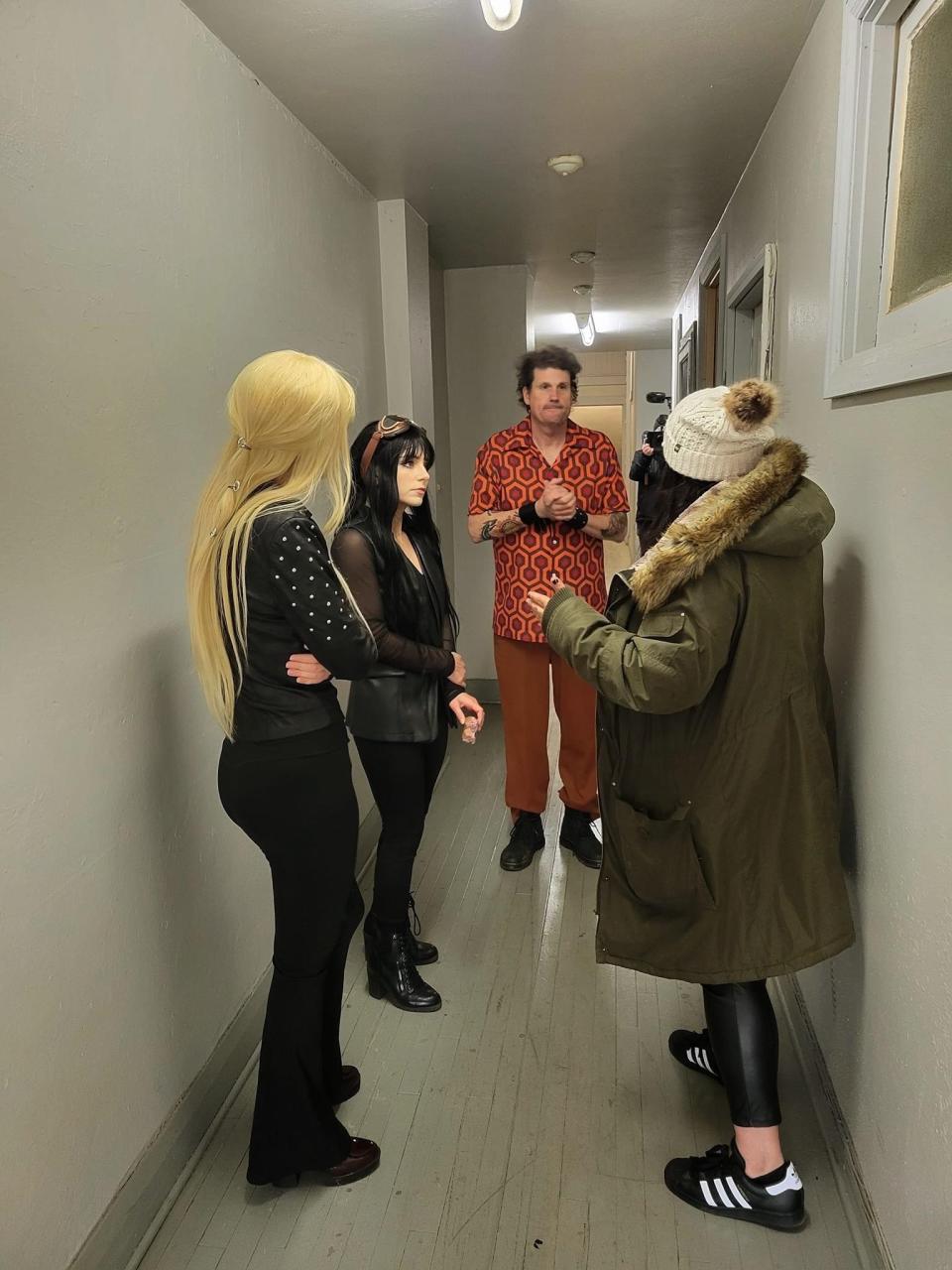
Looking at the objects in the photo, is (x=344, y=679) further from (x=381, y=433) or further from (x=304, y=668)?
(x=381, y=433)

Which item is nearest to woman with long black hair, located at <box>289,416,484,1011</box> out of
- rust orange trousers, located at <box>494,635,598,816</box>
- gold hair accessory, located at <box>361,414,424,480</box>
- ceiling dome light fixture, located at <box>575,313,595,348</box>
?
gold hair accessory, located at <box>361,414,424,480</box>

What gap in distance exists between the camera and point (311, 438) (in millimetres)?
1266

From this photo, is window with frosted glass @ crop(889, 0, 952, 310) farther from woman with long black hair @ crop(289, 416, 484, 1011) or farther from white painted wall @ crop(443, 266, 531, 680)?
white painted wall @ crop(443, 266, 531, 680)

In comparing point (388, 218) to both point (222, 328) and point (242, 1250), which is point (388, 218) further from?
point (242, 1250)

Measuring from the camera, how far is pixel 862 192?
146cm

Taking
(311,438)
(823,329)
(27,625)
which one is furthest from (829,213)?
(27,625)

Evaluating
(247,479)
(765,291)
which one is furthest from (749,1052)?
(765,291)

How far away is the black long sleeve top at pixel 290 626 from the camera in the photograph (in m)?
1.23

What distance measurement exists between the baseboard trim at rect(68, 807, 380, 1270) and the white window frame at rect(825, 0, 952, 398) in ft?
6.03

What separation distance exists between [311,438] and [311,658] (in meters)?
0.35

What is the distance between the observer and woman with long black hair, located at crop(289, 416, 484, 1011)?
176 cm

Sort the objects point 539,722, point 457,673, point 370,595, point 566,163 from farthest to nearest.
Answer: point 539,722, point 566,163, point 457,673, point 370,595

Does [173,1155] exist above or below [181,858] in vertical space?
below

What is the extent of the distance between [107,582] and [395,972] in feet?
4.10
